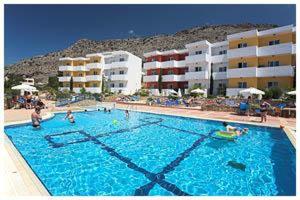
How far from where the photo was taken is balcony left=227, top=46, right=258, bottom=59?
27.0 metres

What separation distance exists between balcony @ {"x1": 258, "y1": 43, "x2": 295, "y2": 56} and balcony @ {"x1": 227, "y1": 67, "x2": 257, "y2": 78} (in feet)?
8.04

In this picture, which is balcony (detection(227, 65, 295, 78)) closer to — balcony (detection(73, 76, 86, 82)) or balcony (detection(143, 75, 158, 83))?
balcony (detection(143, 75, 158, 83))

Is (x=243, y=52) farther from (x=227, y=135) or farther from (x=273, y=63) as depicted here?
(x=227, y=135)

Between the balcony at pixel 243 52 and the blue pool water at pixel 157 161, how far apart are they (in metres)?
17.7

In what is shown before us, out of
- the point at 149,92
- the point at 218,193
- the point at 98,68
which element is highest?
the point at 98,68

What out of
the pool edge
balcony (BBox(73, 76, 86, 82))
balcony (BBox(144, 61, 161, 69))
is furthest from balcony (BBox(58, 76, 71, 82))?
the pool edge

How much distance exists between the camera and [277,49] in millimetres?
25344

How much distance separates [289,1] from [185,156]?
6879mm

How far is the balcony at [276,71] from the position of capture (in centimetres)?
2427

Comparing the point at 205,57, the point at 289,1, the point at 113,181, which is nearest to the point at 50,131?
the point at 113,181

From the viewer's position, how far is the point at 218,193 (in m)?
5.78

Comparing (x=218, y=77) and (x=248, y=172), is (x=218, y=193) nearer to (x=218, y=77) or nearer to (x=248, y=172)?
(x=248, y=172)

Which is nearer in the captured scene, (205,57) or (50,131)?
(50,131)

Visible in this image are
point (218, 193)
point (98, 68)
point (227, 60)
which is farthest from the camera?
point (98, 68)
